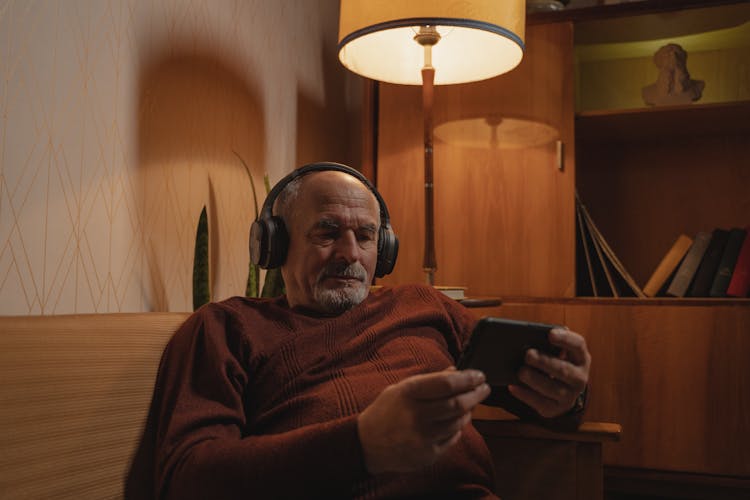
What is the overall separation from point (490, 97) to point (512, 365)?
144cm

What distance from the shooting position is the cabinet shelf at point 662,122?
2076mm

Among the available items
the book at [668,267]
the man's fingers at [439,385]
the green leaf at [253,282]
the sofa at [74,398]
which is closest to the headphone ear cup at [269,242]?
the sofa at [74,398]

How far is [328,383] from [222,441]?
219mm

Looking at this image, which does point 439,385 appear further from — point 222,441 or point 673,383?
point 673,383

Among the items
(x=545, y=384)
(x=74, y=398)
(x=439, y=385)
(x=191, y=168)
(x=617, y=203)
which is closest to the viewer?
(x=439, y=385)

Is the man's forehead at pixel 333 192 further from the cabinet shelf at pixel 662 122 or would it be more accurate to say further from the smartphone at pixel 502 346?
the cabinet shelf at pixel 662 122

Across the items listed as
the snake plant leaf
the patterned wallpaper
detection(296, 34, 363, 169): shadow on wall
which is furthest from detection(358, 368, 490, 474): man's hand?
detection(296, 34, 363, 169): shadow on wall

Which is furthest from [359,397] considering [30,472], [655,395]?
[655,395]

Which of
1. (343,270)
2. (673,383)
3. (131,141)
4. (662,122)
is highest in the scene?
(662,122)

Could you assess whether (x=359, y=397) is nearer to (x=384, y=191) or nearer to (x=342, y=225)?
(x=342, y=225)

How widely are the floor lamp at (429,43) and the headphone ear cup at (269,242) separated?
0.69 m

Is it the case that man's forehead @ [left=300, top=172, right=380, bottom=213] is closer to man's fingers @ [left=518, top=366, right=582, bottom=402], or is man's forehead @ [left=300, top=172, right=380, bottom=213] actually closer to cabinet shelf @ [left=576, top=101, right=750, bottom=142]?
man's fingers @ [left=518, top=366, right=582, bottom=402]

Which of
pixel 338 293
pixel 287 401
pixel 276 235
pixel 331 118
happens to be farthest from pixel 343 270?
pixel 331 118

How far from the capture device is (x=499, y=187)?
2.14 meters
